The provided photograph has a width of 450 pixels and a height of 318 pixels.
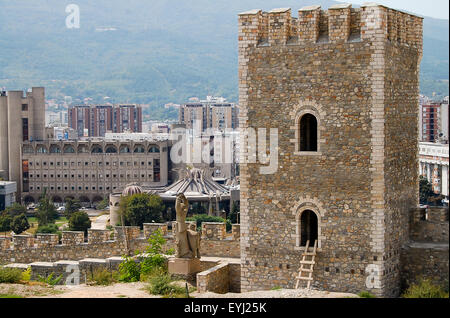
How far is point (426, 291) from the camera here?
52.4ft

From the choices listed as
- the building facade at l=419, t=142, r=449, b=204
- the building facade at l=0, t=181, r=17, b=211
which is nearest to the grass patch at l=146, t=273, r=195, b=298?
the building facade at l=419, t=142, r=449, b=204

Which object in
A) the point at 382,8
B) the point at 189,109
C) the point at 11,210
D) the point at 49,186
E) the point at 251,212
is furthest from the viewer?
the point at 189,109

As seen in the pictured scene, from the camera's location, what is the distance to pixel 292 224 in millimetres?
16953

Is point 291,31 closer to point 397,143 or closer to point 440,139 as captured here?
point 397,143

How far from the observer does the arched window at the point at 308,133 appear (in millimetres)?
16938

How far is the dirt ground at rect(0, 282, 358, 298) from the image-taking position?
52.0 feet

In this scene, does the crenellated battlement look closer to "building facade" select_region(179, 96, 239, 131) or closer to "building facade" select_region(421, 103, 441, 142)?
"building facade" select_region(421, 103, 441, 142)

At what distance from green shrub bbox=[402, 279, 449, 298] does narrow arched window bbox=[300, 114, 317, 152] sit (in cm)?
337

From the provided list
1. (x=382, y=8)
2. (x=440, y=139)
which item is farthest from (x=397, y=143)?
(x=440, y=139)

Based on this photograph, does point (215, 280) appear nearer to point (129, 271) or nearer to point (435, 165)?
point (129, 271)

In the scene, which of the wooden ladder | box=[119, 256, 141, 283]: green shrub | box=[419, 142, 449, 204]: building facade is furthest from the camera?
box=[419, 142, 449, 204]: building facade
